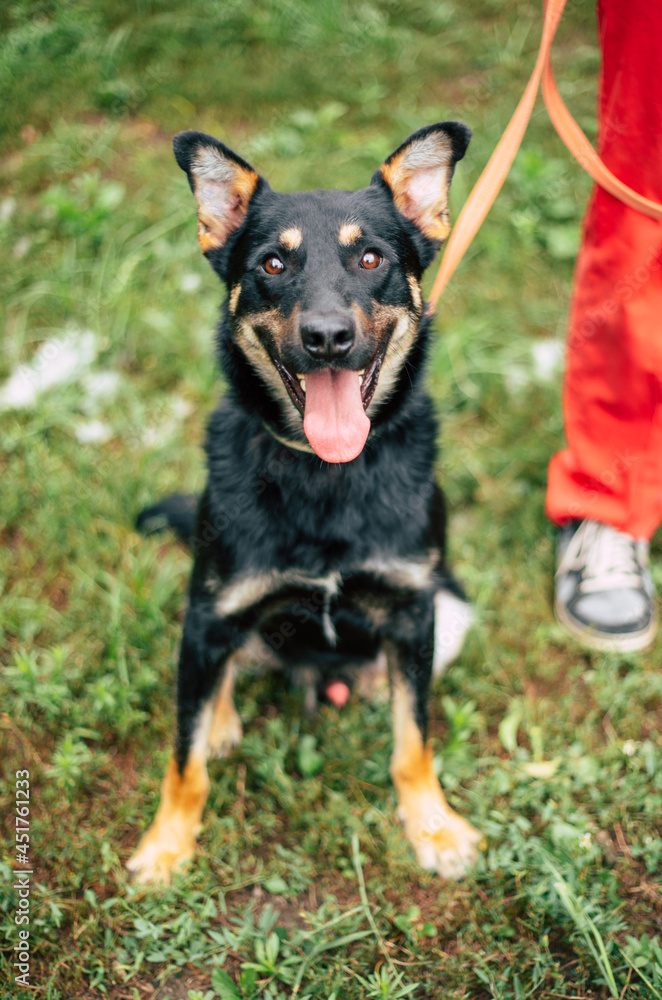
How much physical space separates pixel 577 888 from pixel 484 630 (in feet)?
3.53

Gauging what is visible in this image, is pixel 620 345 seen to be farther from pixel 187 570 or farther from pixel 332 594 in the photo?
pixel 187 570

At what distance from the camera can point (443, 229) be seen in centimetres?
230

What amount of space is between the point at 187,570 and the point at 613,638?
Result: 1888 millimetres

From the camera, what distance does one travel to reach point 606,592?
294cm

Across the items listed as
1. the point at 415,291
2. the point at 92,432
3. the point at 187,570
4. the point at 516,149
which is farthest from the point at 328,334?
the point at 92,432

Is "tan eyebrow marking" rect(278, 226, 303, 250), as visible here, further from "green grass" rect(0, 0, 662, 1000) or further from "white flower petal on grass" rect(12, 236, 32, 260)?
"white flower petal on grass" rect(12, 236, 32, 260)

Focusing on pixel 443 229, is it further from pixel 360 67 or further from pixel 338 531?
pixel 360 67

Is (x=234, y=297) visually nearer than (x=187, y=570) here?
Yes

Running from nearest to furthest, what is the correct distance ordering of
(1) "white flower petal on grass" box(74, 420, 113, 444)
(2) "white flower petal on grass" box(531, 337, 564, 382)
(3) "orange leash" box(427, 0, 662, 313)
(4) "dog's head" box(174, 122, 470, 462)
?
(4) "dog's head" box(174, 122, 470, 462) < (3) "orange leash" box(427, 0, 662, 313) < (1) "white flower petal on grass" box(74, 420, 113, 444) < (2) "white flower petal on grass" box(531, 337, 564, 382)

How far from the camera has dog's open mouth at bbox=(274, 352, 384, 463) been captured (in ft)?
6.61

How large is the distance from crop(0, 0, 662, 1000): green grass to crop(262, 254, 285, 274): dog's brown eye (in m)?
1.47

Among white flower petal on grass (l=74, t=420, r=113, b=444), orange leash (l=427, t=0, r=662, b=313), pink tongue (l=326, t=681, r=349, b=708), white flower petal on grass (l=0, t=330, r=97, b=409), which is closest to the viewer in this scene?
orange leash (l=427, t=0, r=662, b=313)

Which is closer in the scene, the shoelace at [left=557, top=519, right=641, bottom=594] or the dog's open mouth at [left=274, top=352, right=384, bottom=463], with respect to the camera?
the dog's open mouth at [left=274, top=352, right=384, bottom=463]

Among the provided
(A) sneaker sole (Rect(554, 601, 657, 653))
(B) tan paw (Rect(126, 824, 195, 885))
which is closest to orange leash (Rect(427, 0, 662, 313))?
(A) sneaker sole (Rect(554, 601, 657, 653))
